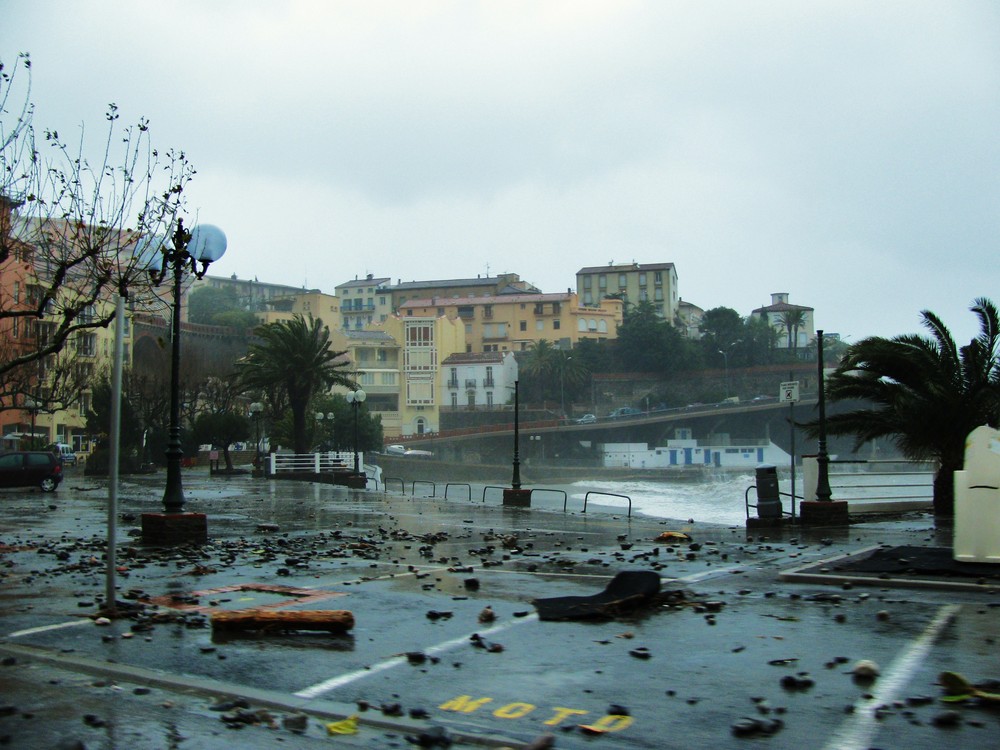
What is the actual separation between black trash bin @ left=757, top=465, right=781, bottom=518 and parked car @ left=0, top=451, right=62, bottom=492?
25.7 metres

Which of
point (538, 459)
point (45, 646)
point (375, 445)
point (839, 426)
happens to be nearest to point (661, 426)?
point (538, 459)

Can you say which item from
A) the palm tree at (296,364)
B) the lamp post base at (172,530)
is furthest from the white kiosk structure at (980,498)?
the palm tree at (296,364)

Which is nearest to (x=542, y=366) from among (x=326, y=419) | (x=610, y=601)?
(x=326, y=419)

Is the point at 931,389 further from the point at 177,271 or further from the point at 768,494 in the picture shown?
the point at 177,271

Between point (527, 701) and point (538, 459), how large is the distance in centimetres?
10319

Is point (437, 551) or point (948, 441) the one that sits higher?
point (948, 441)

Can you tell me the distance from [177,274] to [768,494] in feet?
43.3

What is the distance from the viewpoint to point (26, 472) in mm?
35750

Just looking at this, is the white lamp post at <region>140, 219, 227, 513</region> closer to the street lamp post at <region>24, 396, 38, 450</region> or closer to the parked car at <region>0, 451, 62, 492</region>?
the parked car at <region>0, 451, 62, 492</region>

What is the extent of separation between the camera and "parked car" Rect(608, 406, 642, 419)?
11575 cm

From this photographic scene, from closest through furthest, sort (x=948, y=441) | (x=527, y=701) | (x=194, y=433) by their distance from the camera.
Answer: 1. (x=527, y=701)
2. (x=948, y=441)
3. (x=194, y=433)

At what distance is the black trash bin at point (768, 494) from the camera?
21.7m

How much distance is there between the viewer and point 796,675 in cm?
620

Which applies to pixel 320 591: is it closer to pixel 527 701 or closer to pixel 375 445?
pixel 527 701
